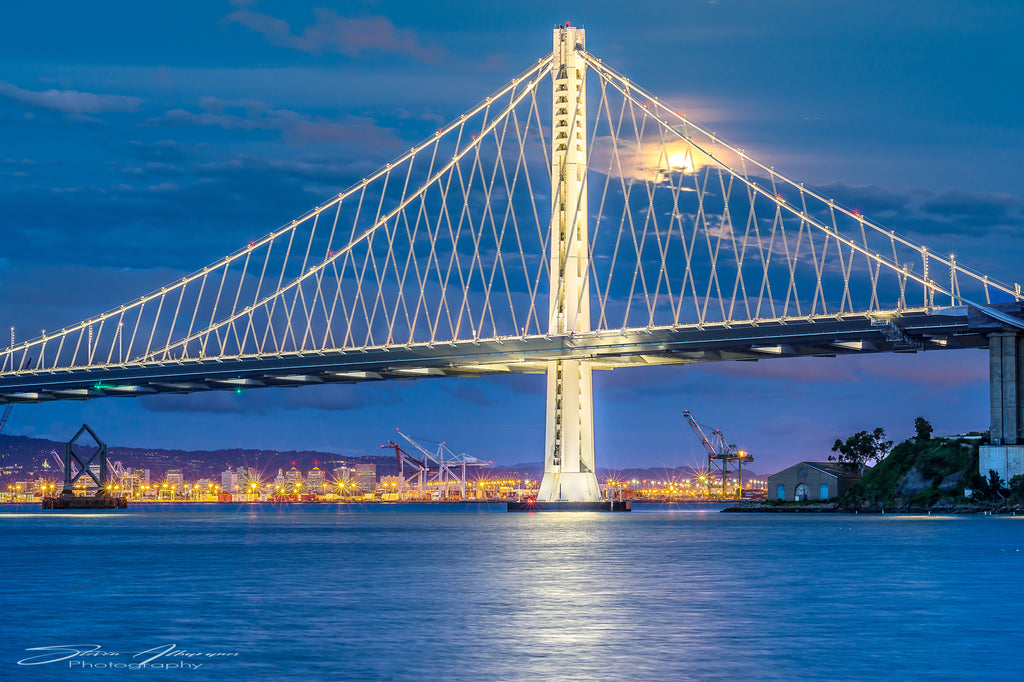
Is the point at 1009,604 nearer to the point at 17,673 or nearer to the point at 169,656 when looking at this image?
the point at 169,656

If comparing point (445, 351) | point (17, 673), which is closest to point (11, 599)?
point (17, 673)

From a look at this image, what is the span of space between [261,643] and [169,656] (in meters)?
1.99

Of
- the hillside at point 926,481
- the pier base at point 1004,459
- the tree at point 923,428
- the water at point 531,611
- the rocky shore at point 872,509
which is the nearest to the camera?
the water at point 531,611

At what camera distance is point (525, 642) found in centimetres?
2391

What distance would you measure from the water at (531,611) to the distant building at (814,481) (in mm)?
75261

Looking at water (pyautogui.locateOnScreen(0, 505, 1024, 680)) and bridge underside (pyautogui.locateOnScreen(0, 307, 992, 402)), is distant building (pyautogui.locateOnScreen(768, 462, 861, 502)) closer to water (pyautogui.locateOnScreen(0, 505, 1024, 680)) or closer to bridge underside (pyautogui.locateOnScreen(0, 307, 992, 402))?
bridge underside (pyautogui.locateOnScreen(0, 307, 992, 402))

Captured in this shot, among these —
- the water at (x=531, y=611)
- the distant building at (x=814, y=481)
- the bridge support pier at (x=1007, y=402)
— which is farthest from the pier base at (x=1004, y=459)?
the distant building at (x=814, y=481)

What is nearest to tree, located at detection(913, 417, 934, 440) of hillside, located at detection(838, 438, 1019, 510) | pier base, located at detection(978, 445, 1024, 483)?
hillside, located at detection(838, 438, 1019, 510)

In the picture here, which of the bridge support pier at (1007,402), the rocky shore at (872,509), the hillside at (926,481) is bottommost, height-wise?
the rocky shore at (872,509)

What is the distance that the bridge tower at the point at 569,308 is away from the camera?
247ft

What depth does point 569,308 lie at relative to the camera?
74875mm

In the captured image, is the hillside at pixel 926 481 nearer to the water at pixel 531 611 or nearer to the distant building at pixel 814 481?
the distant building at pixel 814 481

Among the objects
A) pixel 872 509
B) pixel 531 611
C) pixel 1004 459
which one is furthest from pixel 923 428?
pixel 531 611

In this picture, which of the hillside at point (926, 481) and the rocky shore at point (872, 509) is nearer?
the rocky shore at point (872, 509)
